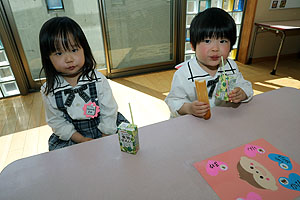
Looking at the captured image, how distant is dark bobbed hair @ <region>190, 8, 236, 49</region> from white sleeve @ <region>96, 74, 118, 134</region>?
1.63 ft

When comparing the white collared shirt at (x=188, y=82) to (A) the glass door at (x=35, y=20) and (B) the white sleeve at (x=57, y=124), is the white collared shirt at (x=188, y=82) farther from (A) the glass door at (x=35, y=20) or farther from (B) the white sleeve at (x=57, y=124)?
(A) the glass door at (x=35, y=20)

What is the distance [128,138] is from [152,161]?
0.32 feet

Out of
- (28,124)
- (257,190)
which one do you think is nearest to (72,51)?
(257,190)

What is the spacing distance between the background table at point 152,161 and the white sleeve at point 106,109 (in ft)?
1.06

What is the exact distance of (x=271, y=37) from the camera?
3.18 metres

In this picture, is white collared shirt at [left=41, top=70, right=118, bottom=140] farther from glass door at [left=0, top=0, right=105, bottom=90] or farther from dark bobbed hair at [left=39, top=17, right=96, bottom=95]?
glass door at [left=0, top=0, right=105, bottom=90]

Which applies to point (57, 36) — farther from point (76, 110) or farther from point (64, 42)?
point (76, 110)

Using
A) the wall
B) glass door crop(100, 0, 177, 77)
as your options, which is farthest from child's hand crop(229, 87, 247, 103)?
the wall

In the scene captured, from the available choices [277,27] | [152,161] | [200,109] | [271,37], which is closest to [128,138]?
[152,161]

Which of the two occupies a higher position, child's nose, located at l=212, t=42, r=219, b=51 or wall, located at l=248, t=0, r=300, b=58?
child's nose, located at l=212, t=42, r=219, b=51

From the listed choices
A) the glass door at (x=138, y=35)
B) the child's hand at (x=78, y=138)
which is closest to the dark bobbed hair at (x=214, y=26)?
the child's hand at (x=78, y=138)

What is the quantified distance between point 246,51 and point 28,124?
10.3 feet

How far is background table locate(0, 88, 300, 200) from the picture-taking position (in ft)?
1.62

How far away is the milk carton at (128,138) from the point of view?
1.86 ft
